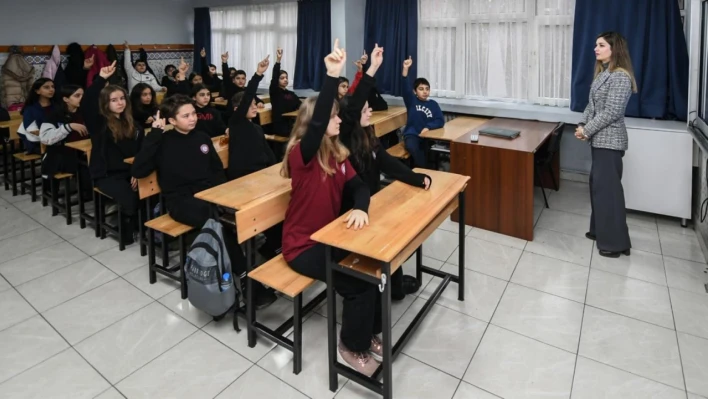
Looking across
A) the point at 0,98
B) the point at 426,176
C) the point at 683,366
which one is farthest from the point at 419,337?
the point at 0,98

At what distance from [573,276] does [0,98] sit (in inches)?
283

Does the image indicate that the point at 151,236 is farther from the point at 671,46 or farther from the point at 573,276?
the point at 671,46

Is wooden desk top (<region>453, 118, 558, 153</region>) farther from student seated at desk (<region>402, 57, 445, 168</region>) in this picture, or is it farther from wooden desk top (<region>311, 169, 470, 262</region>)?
wooden desk top (<region>311, 169, 470, 262</region>)

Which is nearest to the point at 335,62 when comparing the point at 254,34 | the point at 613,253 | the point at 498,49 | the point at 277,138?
the point at 613,253

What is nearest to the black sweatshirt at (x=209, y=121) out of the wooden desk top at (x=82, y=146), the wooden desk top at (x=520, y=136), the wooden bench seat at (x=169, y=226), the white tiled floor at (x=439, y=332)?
the wooden desk top at (x=82, y=146)

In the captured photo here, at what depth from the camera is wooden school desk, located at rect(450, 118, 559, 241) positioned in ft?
11.3

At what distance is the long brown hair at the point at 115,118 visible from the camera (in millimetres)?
3223

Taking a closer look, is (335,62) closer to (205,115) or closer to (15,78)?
(205,115)

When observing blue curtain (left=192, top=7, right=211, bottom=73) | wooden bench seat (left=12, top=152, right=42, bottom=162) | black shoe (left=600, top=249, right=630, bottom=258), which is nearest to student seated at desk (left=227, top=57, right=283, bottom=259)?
wooden bench seat (left=12, top=152, right=42, bottom=162)

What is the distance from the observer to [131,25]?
24.7ft

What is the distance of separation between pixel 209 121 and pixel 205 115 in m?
0.06

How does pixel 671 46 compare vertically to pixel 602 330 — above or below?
above

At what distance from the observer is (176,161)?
2846 mm

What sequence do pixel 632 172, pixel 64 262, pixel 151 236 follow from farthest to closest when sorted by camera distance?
pixel 632 172 < pixel 64 262 < pixel 151 236
